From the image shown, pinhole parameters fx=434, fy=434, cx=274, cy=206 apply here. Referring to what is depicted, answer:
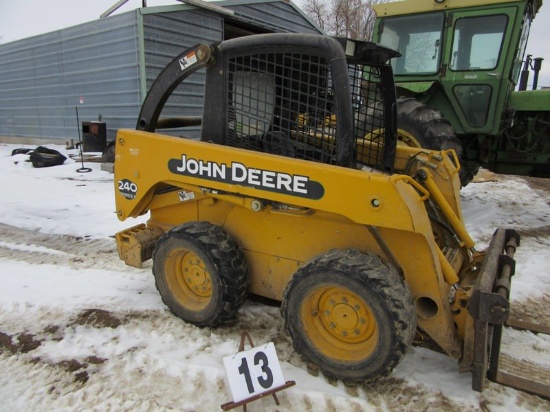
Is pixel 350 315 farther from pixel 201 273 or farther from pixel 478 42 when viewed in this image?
pixel 478 42

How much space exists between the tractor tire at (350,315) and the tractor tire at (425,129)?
2.88 metres

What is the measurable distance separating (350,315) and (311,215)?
64cm

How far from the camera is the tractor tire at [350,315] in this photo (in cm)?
224

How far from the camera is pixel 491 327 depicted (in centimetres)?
248

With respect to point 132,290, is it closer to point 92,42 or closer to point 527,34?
point 527,34

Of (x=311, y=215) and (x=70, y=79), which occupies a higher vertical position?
(x=70, y=79)

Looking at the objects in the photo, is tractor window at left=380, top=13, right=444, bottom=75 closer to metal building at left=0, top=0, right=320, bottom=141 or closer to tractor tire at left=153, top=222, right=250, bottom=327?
tractor tire at left=153, top=222, right=250, bottom=327

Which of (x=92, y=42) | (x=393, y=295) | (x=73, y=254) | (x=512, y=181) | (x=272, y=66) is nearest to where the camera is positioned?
(x=393, y=295)

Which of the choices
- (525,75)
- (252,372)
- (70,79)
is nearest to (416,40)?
(525,75)

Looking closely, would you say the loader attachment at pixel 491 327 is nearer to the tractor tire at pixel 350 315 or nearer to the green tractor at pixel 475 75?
the tractor tire at pixel 350 315

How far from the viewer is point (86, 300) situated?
3393 mm

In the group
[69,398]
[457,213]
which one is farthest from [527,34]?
[69,398]

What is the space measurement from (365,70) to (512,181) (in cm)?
739

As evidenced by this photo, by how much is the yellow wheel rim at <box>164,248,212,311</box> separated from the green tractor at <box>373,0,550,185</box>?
10.2ft
